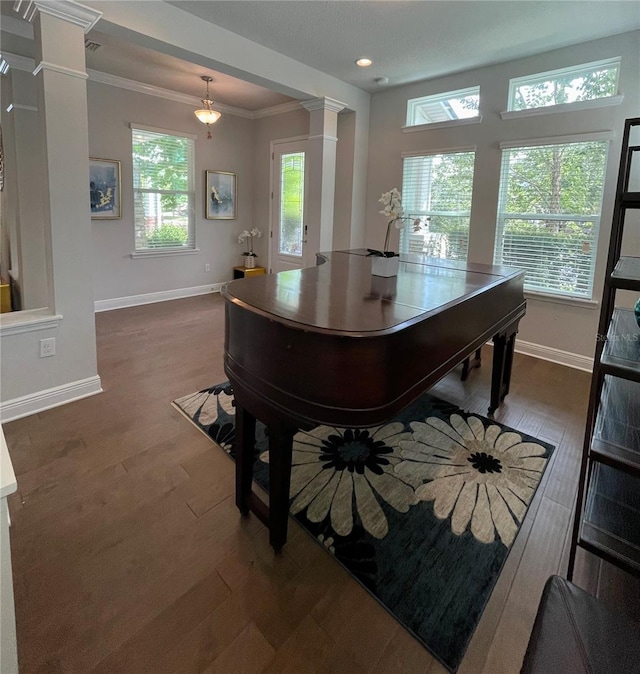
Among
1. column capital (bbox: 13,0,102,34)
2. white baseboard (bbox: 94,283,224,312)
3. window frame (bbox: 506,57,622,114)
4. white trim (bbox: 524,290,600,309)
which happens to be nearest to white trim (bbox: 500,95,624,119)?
window frame (bbox: 506,57,622,114)

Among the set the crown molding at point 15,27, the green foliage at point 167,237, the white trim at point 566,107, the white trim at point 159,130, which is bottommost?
the green foliage at point 167,237

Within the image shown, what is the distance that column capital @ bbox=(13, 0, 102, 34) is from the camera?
2.41m

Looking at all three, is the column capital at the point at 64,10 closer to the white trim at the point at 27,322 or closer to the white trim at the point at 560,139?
the white trim at the point at 27,322

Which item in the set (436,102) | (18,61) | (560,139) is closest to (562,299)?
(560,139)

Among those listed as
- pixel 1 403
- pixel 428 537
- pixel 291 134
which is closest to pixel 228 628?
pixel 428 537

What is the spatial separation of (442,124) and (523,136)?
882mm

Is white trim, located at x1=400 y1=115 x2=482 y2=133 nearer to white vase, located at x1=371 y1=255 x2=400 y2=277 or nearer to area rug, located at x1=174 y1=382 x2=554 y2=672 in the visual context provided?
white vase, located at x1=371 y1=255 x2=400 y2=277

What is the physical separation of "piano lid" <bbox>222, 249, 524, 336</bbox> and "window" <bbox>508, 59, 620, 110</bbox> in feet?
6.90

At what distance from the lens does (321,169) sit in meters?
4.66

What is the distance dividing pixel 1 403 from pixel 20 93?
2915 millimetres

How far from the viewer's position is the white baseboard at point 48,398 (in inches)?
104

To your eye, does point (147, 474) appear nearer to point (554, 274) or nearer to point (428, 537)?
point (428, 537)

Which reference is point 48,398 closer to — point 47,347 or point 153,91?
point 47,347

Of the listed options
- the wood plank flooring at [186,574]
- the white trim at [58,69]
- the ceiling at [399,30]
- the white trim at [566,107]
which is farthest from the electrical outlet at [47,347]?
the white trim at [566,107]
